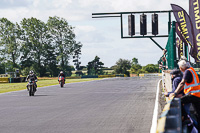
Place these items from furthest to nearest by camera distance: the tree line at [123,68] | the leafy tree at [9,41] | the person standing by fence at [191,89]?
the tree line at [123,68] → the leafy tree at [9,41] → the person standing by fence at [191,89]

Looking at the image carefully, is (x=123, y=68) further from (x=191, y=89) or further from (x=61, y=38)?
(x=191, y=89)

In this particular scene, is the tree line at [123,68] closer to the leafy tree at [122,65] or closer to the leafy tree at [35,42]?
the leafy tree at [122,65]

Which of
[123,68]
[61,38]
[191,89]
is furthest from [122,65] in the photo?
[191,89]

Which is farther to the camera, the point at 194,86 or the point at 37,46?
the point at 37,46

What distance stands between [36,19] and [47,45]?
7.39 meters

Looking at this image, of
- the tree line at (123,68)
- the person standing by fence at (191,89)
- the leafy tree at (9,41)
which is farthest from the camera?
the tree line at (123,68)

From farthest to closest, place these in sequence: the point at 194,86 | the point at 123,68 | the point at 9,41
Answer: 1. the point at 123,68
2. the point at 9,41
3. the point at 194,86

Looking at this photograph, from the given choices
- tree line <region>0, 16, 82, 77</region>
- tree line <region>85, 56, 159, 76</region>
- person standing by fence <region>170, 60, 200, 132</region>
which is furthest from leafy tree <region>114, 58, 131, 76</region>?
person standing by fence <region>170, 60, 200, 132</region>

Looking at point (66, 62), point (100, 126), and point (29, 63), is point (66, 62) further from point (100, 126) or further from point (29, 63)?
point (100, 126)

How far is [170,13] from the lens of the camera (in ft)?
83.7

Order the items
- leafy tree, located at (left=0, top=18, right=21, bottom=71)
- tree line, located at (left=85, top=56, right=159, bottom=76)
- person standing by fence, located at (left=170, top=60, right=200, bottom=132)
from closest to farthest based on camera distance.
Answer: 1. person standing by fence, located at (left=170, top=60, right=200, bottom=132)
2. leafy tree, located at (left=0, top=18, right=21, bottom=71)
3. tree line, located at (left=85, top=56, right=159, bottom=76)

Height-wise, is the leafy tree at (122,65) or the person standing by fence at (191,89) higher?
the leafy tree at (122,65)

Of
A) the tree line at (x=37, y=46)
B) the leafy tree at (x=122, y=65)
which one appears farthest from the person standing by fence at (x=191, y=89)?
the leafy tree at (x=122, y=65)

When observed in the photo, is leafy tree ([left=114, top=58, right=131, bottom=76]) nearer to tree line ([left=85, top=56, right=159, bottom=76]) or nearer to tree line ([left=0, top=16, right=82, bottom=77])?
tree line ([left=85, top=56, right=159, bottom=76])
